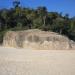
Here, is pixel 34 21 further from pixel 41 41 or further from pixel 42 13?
pixel 41 41

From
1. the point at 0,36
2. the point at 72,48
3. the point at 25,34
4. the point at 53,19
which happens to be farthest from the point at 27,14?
the point at 72,48

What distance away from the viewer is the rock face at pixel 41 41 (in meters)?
27.6

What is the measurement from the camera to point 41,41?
2822 cm

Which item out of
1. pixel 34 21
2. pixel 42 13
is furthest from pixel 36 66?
pixel 42 13

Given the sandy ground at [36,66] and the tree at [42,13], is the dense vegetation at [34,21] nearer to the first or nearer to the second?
the tree at [42,13]

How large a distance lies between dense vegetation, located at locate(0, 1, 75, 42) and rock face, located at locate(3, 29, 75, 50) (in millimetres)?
13298

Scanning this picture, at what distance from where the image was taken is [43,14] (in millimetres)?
46312

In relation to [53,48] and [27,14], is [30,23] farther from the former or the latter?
[53,48]

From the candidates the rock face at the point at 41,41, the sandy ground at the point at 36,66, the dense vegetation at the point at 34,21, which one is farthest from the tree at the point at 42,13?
the sandy ground at the point at 36,66

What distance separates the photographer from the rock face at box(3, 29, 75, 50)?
27641 mm

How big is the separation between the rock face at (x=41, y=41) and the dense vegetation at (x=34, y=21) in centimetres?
1330

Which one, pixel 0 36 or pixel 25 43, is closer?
pixel 25 43

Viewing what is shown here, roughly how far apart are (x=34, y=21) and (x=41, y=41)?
16.2 m

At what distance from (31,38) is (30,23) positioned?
18893 millimetres
